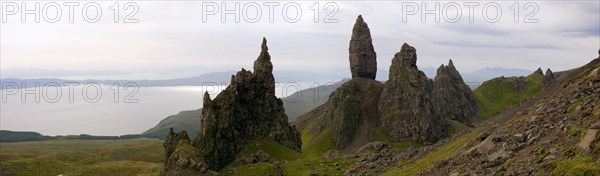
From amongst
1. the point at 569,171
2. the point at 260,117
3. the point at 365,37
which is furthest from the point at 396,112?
the point at 569,171

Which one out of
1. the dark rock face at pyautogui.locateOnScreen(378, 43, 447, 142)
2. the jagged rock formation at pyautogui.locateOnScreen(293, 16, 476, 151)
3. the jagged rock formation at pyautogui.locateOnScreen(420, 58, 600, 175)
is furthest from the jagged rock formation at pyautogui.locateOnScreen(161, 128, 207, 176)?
the dark rock face at pyautogui.locateOnScreen(378, 43, 447, 142)

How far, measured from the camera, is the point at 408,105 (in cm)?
15425

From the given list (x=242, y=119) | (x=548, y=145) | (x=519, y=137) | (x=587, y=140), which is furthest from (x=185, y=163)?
(x=587, y=140)

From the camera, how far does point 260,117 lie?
11850cm

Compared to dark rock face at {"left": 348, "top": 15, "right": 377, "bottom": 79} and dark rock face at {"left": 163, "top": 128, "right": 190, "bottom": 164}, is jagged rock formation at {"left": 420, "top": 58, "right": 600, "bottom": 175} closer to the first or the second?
dark rock face at {"left": 163, "top": 128, "right": 190, "bottom": 164}

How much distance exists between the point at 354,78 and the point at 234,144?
284 ft

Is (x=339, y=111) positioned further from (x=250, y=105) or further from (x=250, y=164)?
(x=250, y=164)

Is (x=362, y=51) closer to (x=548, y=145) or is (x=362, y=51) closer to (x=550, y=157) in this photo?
(x=548, y=145)

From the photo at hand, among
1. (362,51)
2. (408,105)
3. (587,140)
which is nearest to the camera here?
(587,140)

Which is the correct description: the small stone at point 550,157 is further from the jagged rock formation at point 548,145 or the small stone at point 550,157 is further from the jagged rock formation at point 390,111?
the jagged rock formation at point 390,111

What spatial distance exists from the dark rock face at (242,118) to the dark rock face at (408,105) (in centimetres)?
4410

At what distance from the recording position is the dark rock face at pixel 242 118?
344 feet

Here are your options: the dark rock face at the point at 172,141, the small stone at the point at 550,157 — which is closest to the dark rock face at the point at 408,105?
the dark rock face at the point at 172,141

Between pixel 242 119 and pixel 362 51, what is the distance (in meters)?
84.0
